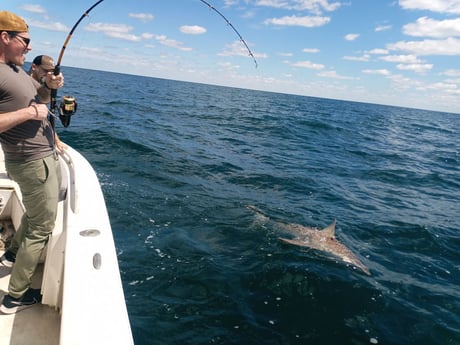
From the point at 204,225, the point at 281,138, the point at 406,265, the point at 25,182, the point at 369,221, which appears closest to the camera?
the point at 25,182

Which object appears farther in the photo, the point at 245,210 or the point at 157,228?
the point at 245,210

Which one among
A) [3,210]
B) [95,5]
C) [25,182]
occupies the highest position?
[95,5]

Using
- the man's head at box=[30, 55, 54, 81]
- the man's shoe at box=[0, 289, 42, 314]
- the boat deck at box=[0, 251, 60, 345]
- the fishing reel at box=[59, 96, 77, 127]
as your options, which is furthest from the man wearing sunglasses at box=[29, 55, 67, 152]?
the boat deck at box=[0, 251, 60, 345]

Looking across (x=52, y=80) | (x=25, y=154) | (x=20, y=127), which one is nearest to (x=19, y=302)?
(x=25, y=154)

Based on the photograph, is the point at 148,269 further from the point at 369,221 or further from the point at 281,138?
the point at 281,138

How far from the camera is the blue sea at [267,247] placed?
500 cm

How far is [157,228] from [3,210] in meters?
3.27

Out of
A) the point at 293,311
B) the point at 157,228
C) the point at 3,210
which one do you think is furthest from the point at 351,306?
the point at 3,210

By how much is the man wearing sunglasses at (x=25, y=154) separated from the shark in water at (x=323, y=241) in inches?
208

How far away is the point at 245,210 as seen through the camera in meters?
9.04

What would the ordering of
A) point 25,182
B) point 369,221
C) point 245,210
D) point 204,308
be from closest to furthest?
point 25,182
point 204,308
point 245,210
point 369,221

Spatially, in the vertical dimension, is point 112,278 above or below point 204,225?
above

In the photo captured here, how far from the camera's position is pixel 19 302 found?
3.22 m

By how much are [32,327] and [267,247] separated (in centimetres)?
492
